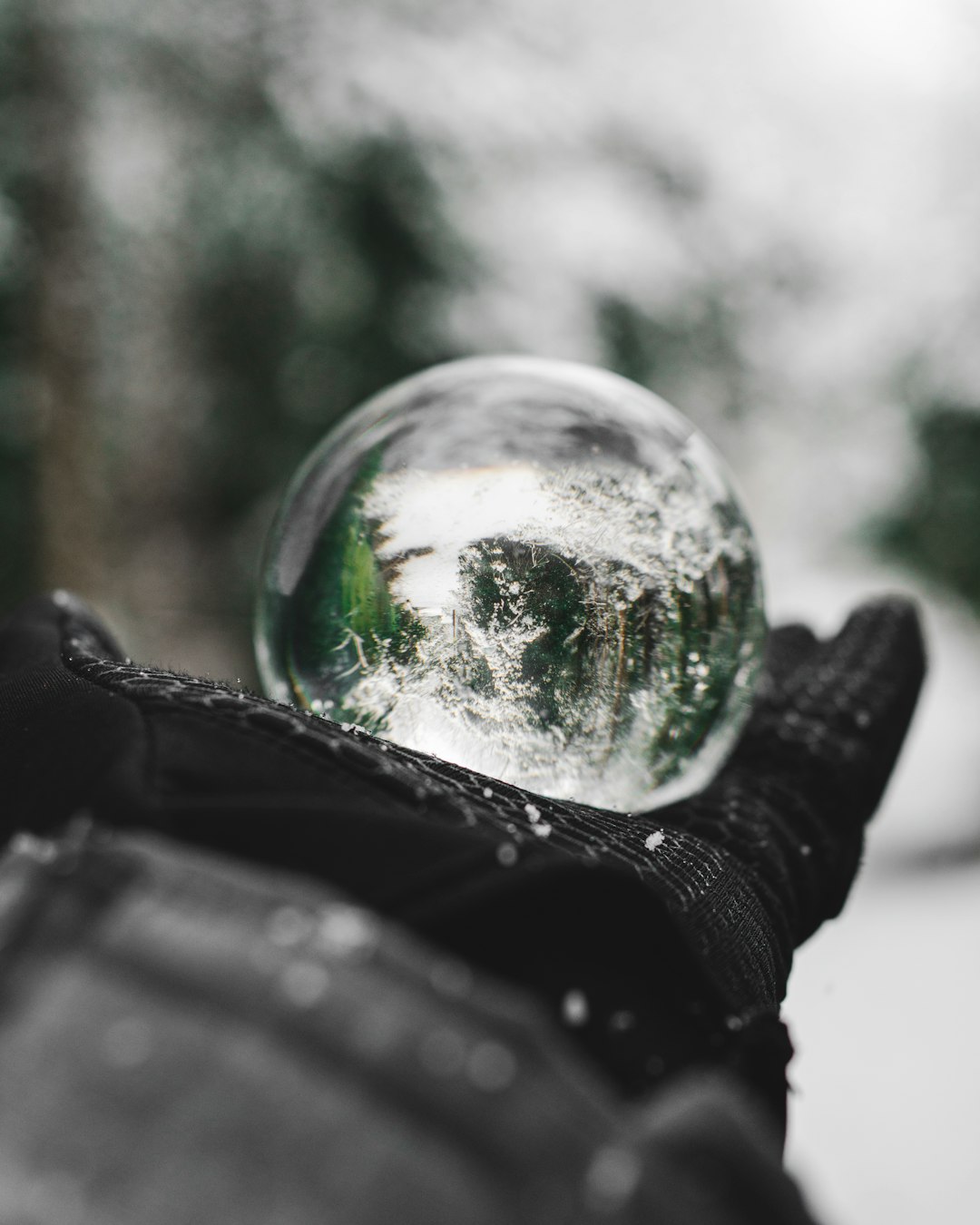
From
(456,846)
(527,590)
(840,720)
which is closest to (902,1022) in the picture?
(840,720)

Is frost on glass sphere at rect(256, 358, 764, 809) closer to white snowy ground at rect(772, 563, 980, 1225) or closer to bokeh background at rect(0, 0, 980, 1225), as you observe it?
white snowy ground at rect(772, 563, 980, 1225)

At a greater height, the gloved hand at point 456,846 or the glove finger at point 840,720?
the glove finger at point 840,720

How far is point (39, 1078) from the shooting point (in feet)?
1.05

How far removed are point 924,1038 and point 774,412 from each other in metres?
3.57

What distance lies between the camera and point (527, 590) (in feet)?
2.40

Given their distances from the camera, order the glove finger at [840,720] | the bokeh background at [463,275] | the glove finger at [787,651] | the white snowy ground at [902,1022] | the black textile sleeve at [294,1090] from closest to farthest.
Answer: the black textile sleeve at [294,1090]
the glove finger at [840,720]
the glove finger at [787,651]
the white snowy ground at [902,1022]
the bokeh background at [463,275]

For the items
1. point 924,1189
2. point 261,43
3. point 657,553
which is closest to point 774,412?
point 261,43

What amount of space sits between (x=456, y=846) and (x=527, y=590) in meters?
0.33

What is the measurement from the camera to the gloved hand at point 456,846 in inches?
16.1

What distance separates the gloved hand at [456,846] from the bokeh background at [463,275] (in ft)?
9.77

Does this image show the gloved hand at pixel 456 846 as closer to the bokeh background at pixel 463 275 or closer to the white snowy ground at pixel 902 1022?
the white snowy ground at pixel 902 1022

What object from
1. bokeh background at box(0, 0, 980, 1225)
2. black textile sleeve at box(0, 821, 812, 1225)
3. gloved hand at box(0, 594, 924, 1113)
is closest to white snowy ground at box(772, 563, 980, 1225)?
bokeh background at box(0, 0, 980, 1225)

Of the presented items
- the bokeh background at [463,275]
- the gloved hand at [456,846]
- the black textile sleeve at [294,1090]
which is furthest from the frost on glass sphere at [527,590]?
the bokeh background at [463,275]

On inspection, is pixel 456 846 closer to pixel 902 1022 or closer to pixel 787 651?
pixel 787 651
